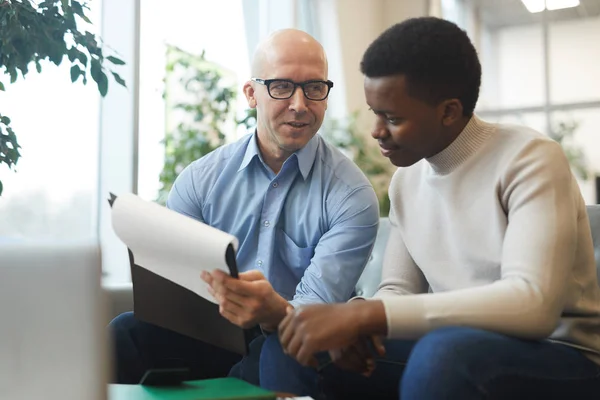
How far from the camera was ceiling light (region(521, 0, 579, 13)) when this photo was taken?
208 inches

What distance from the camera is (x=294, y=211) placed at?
1.78 meters

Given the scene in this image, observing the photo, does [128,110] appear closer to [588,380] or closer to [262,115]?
[262,115]

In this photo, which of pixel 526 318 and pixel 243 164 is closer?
pixel 526 318

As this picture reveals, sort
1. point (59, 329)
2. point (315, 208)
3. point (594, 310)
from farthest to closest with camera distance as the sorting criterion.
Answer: point (315, 208) → point (594, 310) → point (59, 329)

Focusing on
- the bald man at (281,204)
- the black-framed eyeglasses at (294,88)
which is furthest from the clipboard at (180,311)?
the black-framed eyeglasses at (294,88)

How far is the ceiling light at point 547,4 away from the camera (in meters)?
5.28

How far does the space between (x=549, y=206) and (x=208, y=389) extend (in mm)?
568

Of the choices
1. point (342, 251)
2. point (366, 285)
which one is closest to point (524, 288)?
point (342, 251)

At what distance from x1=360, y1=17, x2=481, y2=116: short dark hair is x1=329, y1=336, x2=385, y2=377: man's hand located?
0.42m

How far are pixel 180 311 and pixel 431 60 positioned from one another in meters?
0.67

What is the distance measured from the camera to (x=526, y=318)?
1.03 meters

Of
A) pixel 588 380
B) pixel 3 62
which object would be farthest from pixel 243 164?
pixel 588 380

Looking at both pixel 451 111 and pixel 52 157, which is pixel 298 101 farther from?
pixel 52 157

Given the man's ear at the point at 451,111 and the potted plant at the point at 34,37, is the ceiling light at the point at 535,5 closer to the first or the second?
the potted plant at the point at 34,37
